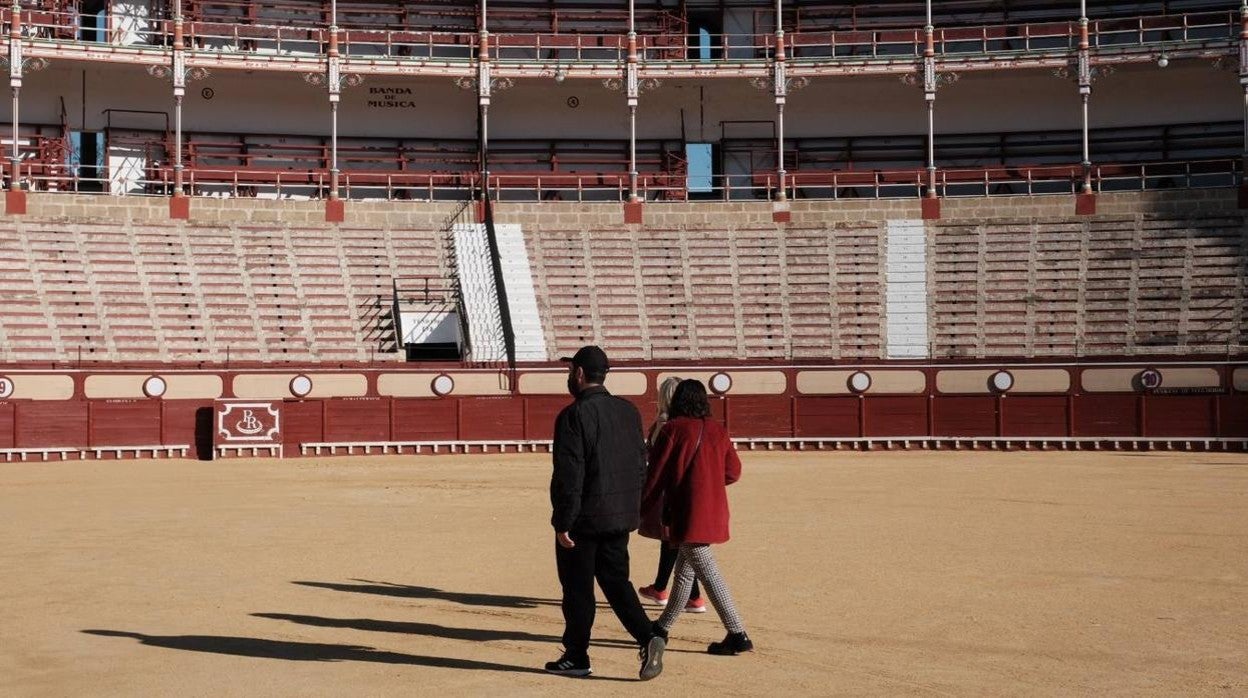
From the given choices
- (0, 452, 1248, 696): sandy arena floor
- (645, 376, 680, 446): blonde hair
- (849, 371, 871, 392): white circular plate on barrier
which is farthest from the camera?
(849, 371, 871, 392): white circular plate on barrier

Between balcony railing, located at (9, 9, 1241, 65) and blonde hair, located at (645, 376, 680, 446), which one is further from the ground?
balcony railing, located at (9, 9, 1241, 65)

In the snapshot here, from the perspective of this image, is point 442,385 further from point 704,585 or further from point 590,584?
point 590,584

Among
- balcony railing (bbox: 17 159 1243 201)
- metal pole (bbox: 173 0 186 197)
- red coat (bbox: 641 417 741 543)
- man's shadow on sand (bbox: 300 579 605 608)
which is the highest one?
metal pole (bbox: 173 0 186 197)

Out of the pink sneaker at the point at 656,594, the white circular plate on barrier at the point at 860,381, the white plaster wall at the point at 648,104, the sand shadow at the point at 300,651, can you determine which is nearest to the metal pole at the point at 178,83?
the white plaster wall at the point at 648,104

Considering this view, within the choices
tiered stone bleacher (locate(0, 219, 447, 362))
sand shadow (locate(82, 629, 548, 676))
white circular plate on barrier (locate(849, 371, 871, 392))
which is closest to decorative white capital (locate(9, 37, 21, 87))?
tiered stone bleacher (locate(0, 219, 447, 362))

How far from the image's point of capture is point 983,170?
3136 centimetres

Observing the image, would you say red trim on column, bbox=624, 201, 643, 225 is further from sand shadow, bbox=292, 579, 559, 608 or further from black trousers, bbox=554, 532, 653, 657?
black trousers, bbox=554, 532, 653, 657

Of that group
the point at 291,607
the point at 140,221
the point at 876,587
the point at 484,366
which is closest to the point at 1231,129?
the point at 484,366

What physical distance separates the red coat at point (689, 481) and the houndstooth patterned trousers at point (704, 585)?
0.33 feet

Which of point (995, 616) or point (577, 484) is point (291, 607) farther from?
point (995, 616)

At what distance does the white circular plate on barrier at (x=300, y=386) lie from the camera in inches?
1005

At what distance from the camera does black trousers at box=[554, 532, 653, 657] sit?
6.71 m

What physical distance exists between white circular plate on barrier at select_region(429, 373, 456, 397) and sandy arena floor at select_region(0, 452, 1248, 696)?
8571 mm

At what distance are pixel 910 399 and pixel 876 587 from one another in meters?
17.2
